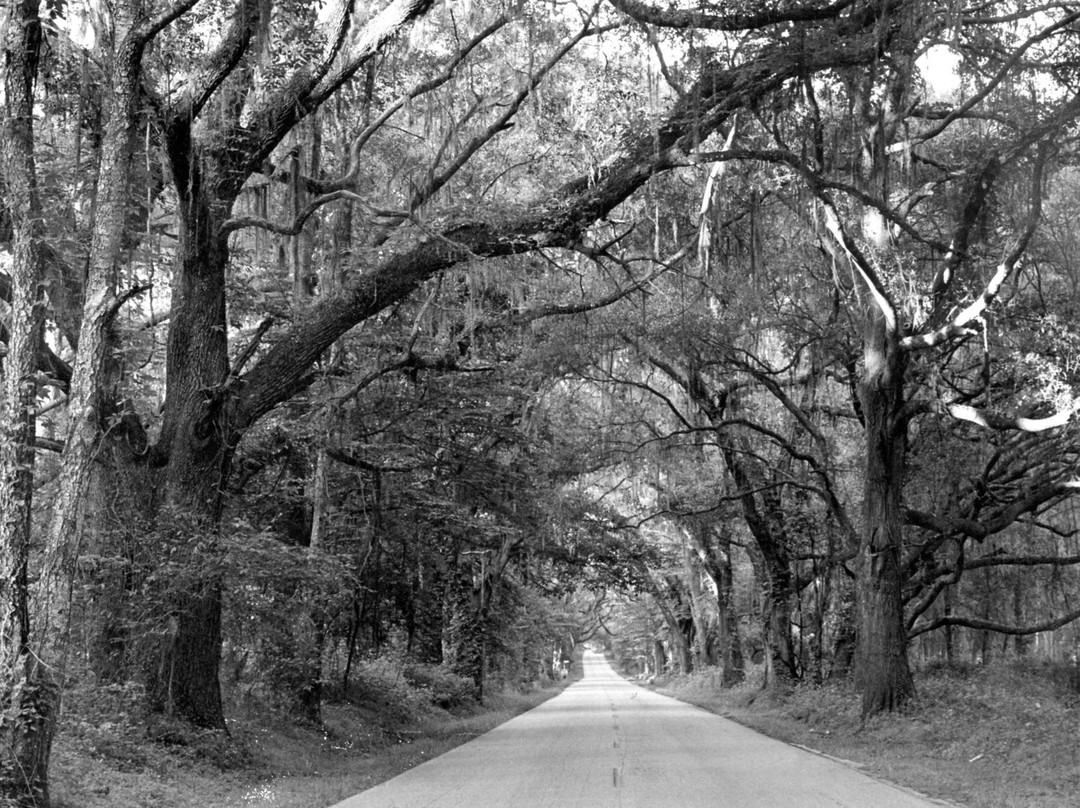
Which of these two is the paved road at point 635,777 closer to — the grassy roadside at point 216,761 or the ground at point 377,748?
the ground at point 377,748

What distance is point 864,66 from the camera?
12711mm

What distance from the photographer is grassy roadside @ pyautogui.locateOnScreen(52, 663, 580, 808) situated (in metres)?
8.98

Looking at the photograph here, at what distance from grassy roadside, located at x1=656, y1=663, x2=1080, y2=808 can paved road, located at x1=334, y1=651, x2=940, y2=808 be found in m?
0.62

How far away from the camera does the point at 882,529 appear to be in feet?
52.4

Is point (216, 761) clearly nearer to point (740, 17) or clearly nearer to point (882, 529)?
point (740, 17)

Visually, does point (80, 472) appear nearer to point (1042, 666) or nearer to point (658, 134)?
point (658, 134)

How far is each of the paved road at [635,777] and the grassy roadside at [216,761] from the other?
29.4 inches

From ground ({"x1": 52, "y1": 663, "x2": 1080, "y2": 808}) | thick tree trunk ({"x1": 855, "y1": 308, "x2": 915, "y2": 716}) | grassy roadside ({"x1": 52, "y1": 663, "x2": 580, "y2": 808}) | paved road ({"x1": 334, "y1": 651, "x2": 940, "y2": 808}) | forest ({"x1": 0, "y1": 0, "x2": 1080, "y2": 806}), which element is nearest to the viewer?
grassy roadside ({"x1": 52, "y1": 663, "x2": 580, "y2": 808})

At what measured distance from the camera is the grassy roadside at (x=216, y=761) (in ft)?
29.5

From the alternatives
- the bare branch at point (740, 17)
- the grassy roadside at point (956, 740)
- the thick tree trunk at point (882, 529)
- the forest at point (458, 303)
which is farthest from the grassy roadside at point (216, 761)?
the bare branch at point (740, 17)

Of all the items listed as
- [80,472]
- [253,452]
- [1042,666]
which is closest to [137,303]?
[253,452]

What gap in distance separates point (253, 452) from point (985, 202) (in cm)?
1285

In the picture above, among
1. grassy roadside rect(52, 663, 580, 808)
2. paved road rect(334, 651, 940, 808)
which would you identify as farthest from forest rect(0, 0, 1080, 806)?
paved road rect(334, 651, 940, 808)

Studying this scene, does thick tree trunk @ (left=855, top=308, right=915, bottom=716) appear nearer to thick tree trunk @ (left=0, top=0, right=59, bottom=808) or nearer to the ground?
the ground
